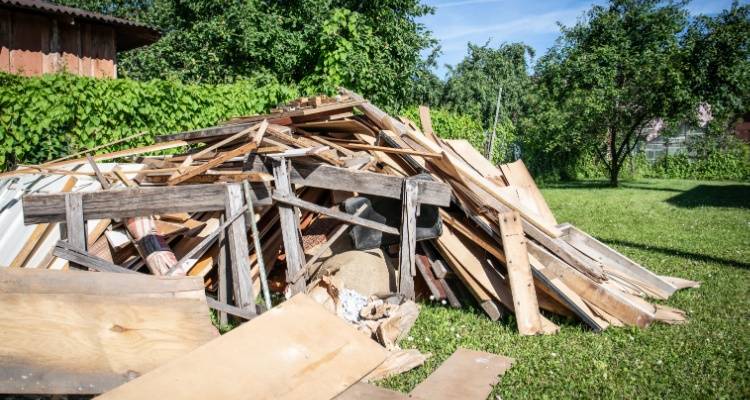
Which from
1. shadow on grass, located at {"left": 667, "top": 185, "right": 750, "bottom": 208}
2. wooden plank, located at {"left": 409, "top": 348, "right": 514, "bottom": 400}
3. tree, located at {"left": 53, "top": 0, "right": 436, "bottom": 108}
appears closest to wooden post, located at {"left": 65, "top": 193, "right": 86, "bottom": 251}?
wooden plank, located at {"left": 409, "top": 348, "right": 514, "bottom": 400}

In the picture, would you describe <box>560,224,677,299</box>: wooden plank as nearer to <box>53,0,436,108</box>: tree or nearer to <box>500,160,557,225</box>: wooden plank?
<box>500,160,557,225</box>: wooden plank

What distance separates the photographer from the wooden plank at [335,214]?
4898 millimetres

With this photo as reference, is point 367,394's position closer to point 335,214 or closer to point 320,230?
point 335,214

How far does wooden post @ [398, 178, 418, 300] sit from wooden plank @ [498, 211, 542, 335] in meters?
0.89

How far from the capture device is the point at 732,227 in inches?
Answer: 409

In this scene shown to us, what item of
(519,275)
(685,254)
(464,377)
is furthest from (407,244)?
(685,254)

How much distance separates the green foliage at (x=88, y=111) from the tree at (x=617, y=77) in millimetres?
15866

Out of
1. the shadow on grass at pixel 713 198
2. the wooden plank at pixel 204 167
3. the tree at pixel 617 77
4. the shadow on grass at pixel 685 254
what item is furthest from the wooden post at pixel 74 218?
the tree at pixel 617 77

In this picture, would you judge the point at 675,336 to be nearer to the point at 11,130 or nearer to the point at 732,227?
the point at 732,227

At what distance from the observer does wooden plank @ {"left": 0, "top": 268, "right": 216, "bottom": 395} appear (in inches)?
115

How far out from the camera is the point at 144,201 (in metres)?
4.12

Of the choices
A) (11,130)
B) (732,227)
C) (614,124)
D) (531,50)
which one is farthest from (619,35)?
(11,130)

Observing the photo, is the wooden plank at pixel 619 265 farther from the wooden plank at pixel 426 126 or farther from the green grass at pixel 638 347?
the wooden plank at pixel 426 126

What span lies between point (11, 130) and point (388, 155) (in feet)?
18.4
